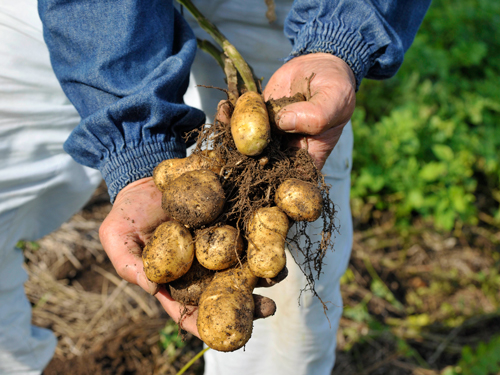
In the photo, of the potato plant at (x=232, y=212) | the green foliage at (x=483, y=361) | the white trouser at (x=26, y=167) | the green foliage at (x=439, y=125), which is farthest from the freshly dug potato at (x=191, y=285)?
the green foliage at (x=439, y=125)

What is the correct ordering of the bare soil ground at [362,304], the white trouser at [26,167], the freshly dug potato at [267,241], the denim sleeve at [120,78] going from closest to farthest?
the freshly dug potato at [267,241]
the denim sleeve at [120,78]
the white trouser at [26,167]
the bare soil ground at [362,304]

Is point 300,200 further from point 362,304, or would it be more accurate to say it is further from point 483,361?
point 362,304

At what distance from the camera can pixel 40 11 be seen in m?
1.62

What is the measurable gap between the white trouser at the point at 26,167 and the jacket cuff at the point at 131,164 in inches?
23.0

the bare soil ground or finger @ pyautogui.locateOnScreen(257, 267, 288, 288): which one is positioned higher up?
finger @ pyautogui.locateOnScreen(257, 267, 288, 288)

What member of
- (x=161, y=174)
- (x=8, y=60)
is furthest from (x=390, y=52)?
(x=8, y=60)

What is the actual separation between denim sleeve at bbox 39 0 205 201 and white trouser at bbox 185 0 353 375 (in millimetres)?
410

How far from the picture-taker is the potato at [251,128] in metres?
1.52

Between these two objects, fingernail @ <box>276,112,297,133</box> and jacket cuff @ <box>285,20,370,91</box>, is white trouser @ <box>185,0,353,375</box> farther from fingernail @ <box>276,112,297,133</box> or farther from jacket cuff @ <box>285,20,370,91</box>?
fingernail @ <box>276,112,297,133</box>

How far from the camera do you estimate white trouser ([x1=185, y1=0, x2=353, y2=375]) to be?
205cm

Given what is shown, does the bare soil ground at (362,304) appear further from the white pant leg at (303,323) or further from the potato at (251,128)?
the potato at (251,128)

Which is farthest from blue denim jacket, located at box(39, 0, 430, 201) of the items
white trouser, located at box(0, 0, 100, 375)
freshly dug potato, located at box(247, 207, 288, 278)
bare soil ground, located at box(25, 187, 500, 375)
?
bare soil ground, located at box(25, 187, 500, 375)

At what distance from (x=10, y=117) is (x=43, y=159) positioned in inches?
11.0

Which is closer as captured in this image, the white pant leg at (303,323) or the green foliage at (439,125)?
the white pant leg at (303,323)
